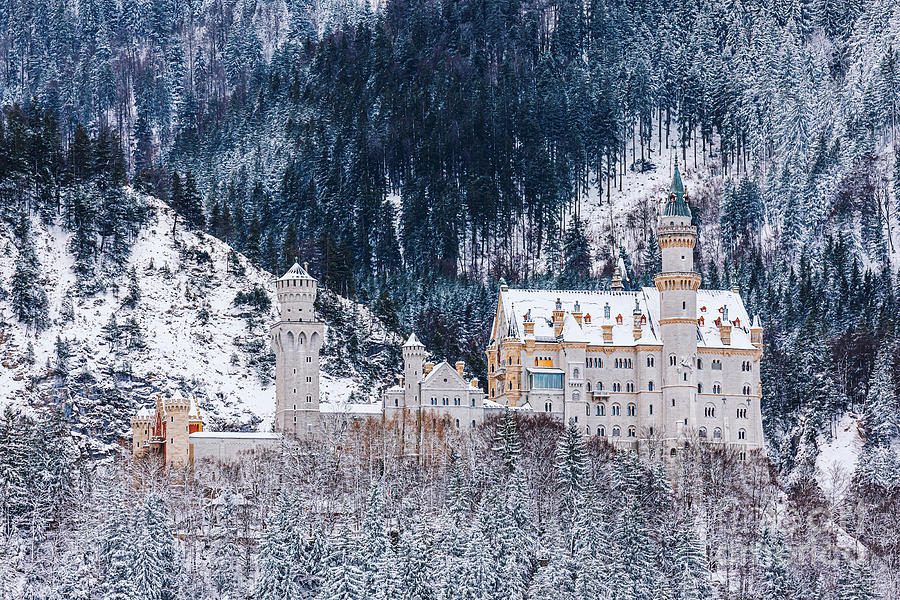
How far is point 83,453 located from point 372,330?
3634 cm

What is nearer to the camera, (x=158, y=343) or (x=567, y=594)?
(x=567, y=594)

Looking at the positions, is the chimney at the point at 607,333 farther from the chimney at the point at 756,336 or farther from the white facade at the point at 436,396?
the white facade at the point at 436,396

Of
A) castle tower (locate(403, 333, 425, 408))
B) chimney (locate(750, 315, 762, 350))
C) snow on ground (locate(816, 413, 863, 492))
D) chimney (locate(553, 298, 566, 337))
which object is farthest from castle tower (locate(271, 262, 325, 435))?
snow on ground (locate(816, 413, 863, 492))

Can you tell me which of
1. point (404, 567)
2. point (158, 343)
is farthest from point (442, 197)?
point (404, 567)

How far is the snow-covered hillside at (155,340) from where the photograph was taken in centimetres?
13862

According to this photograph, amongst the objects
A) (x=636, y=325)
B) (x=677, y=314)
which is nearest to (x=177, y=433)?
(x=636, y=325)

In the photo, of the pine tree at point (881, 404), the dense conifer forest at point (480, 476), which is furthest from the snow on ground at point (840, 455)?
the pine tree at point (881, 404)

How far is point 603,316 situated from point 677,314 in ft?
21.5

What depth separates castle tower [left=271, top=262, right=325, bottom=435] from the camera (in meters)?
131

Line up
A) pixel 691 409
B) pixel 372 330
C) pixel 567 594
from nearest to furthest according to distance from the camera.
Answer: pixel 567 594, pixel 691 409, pixel 372 330

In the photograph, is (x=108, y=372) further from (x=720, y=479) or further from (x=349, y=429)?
(x=720, y=479)

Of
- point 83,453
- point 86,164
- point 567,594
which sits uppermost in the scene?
point 86,164

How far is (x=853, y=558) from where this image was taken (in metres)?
127

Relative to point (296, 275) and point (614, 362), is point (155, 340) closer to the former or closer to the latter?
point (296, 275)
